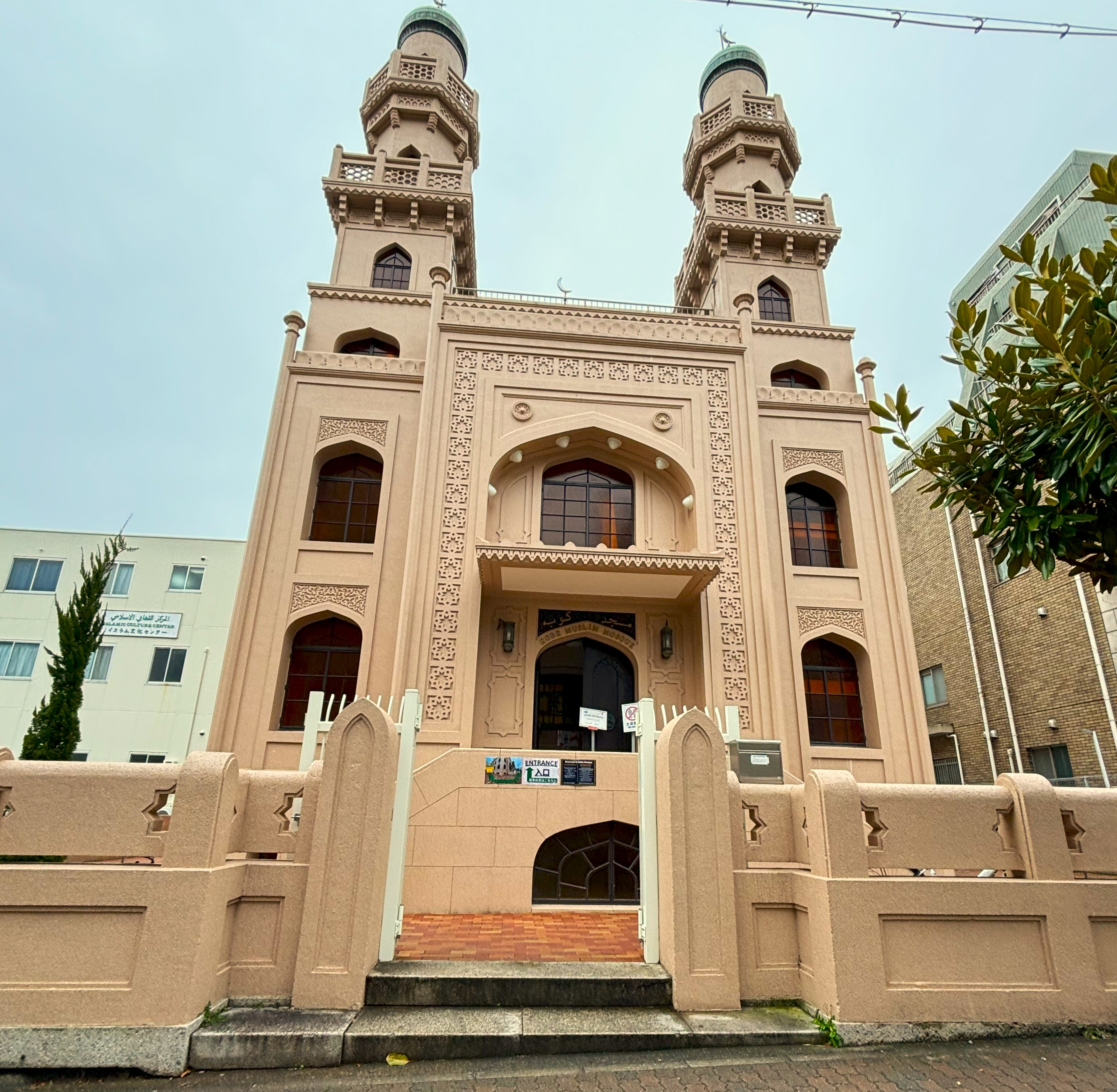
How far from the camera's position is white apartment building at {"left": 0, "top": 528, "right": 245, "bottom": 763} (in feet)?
73.7

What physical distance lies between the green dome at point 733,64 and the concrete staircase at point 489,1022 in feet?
76.8

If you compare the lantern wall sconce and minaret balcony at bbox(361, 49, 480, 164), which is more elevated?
minaret balcony at bbox(361, 49, 480, 164)

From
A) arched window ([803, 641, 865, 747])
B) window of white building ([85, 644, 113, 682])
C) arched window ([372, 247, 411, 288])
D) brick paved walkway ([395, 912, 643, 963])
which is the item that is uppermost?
arched window ([372, 247, 411, 288])

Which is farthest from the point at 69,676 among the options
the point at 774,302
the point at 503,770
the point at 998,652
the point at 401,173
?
the point at 998,652

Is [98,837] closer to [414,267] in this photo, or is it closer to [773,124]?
[414,267]

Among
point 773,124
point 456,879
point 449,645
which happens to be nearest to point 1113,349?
point 456,879

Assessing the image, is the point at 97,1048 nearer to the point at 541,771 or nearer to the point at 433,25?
the point at 541,771

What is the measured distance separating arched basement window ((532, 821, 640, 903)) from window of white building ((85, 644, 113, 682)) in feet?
68.0

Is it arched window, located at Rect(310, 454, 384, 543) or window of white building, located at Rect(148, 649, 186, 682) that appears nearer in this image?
arched window, located at Rect(310, 454, 384, 543)

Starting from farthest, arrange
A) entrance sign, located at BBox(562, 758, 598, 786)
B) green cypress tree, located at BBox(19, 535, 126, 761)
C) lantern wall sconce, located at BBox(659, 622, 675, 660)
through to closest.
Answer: lantern wall sconce, located at BBox(659, 622, 675, 660), green cypress tree, located at BBox(19, 535, 126, 761), entrance sign, located at BBox(562, 758, 598, 786)

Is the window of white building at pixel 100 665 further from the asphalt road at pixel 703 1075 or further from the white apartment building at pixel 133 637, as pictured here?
the asphalt road at pixel 703 1075

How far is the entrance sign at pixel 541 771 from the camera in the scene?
28.2 feet

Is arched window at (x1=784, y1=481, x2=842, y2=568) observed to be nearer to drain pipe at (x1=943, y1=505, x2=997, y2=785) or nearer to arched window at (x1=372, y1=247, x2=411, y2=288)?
drain pipe at (x1=943, y1=505, x2=997, y2=785)

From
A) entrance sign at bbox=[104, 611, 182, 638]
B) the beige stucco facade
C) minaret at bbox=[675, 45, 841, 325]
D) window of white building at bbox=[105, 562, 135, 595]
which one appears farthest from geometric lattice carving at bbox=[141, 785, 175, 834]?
window of white building at bbox=[105, 562, 135, 595]
